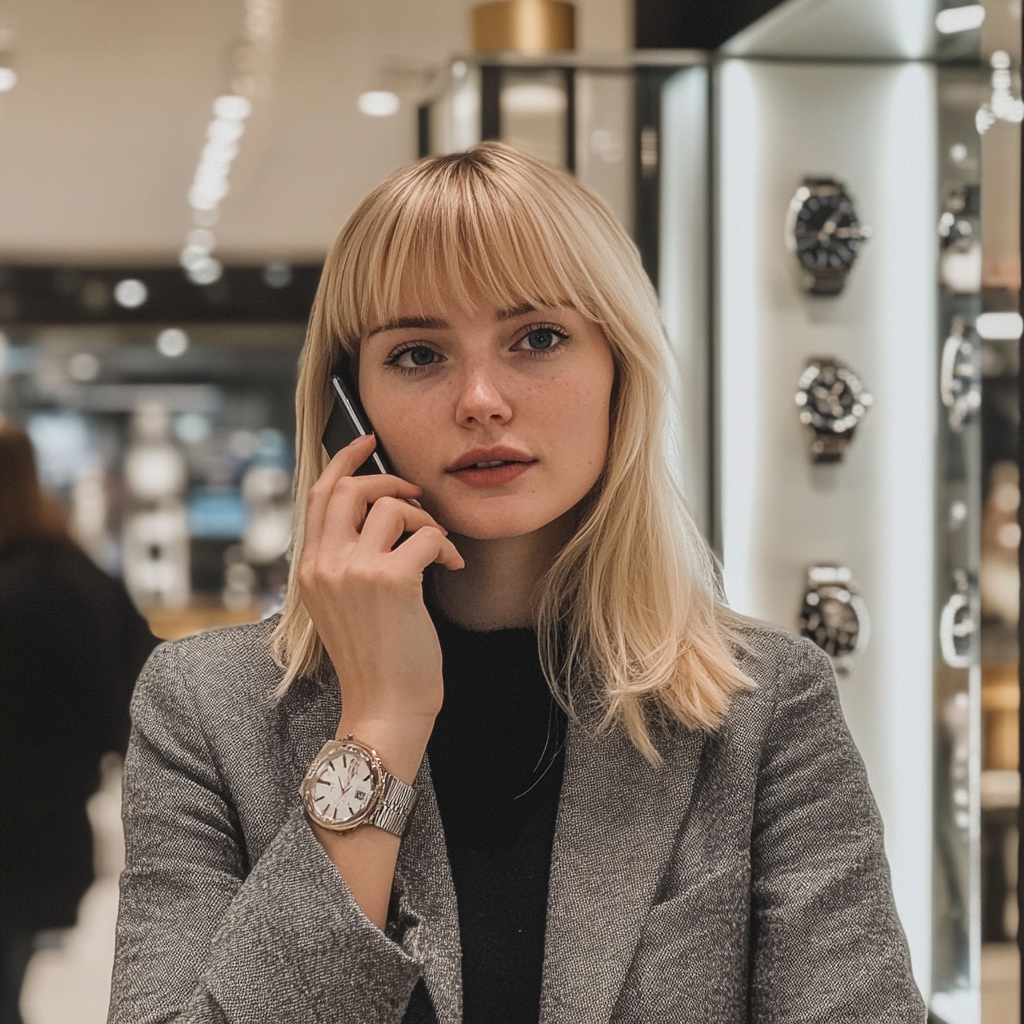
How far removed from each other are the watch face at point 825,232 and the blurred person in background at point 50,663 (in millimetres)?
1814

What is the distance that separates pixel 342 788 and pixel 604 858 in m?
0.30

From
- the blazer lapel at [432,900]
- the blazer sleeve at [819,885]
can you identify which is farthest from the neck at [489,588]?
the blazer sleeve at [819,885]

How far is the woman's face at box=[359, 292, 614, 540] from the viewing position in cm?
133

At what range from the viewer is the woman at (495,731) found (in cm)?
121

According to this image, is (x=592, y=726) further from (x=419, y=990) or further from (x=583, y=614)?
(x=419, y=990)

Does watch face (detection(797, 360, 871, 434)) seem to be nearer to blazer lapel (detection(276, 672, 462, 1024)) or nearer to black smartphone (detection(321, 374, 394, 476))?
black smartphone (detection(321, 374, 394, 476))

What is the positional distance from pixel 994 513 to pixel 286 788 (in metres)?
1.36

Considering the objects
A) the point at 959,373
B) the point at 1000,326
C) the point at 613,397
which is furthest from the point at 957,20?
the point at 613,397

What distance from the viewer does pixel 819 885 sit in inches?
49.6

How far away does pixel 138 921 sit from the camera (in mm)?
1225

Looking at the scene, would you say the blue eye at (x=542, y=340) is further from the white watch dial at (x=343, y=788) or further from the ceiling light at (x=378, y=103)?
the ceiling light at (x=378, y=103)

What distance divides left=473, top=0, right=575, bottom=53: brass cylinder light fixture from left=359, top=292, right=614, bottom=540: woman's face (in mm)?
1846

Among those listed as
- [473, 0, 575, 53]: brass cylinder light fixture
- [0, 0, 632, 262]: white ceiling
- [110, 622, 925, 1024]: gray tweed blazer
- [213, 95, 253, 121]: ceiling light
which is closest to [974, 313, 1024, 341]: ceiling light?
[110, 622, 925, 1024]: gray tweed blazer

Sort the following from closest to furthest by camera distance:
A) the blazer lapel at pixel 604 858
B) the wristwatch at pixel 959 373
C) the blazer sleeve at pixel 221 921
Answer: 1. the blazer sleeve at pixel 221 921
2. the blazer lapel at pixel 604 858
3. the wristwatch at pixel 959 373
